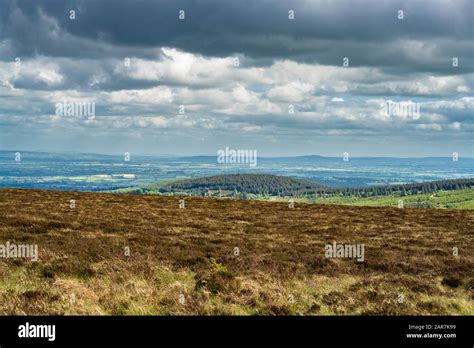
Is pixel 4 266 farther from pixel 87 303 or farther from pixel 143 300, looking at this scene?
pixel 143 300

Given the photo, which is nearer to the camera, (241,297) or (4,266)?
(241,297)

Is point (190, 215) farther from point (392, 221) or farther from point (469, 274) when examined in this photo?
point (469, 274)

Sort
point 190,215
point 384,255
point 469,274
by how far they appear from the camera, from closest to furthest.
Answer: point 469,274
point 384,255
point 190,215

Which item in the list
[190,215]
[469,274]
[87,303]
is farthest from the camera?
[190,215]

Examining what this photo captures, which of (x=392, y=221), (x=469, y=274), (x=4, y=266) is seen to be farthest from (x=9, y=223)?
(x=392, y=221)

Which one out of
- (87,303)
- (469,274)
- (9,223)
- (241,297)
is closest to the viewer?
(87,303)
